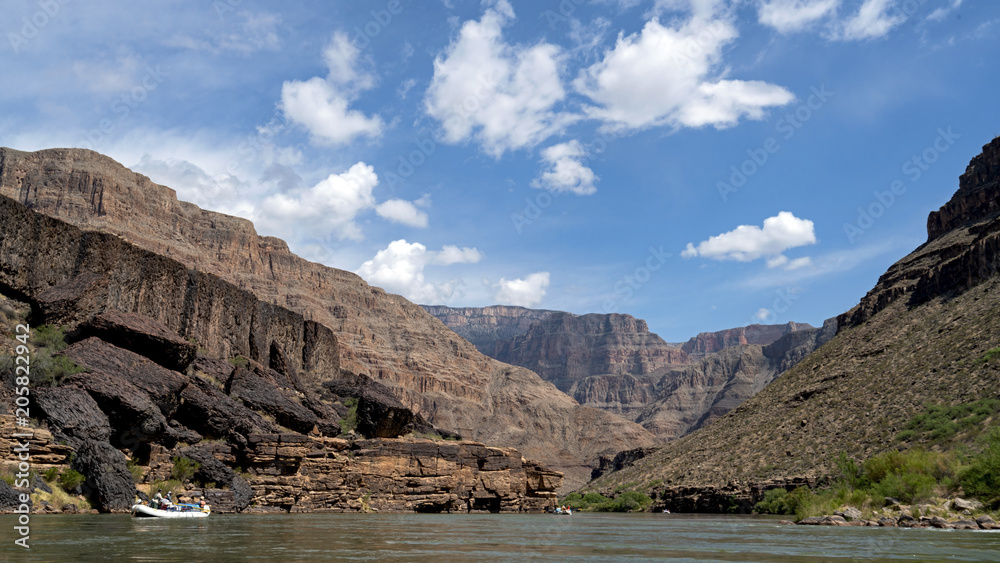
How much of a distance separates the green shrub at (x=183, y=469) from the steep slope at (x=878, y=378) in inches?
1735

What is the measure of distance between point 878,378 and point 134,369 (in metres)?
58.3

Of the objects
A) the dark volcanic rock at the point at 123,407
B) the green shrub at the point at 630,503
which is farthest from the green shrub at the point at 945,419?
the dark volcanic rock at the point at 123,407

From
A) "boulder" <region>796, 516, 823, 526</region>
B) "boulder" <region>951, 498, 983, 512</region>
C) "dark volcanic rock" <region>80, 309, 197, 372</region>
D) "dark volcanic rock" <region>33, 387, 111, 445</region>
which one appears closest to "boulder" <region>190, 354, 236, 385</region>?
"dark volcanic rock" <region>80, 309, 197, 372</region>

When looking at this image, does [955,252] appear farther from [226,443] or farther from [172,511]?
[172,511]

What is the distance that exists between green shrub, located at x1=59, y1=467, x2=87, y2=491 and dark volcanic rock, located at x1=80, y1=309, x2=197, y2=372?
33.9 ft

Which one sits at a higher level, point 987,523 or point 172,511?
point 172,511

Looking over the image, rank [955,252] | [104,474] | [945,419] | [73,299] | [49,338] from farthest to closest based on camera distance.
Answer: [955,252] < [945,419] < [73,299] < [49,338] < [104,474]

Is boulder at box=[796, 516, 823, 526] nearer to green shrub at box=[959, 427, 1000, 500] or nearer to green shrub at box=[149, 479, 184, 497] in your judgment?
green shrub at box=[959, 427, 1000, 500]

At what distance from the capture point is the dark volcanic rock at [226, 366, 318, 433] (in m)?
43.4

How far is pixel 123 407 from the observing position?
32781 mm

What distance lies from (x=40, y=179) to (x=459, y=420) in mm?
117192

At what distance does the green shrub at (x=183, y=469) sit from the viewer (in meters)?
34.7

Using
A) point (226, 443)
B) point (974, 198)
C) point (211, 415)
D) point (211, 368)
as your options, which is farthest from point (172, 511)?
point (974, 198)

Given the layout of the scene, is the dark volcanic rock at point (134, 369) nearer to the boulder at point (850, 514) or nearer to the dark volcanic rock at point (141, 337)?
the dark volcanic rock at point (141, 337)
